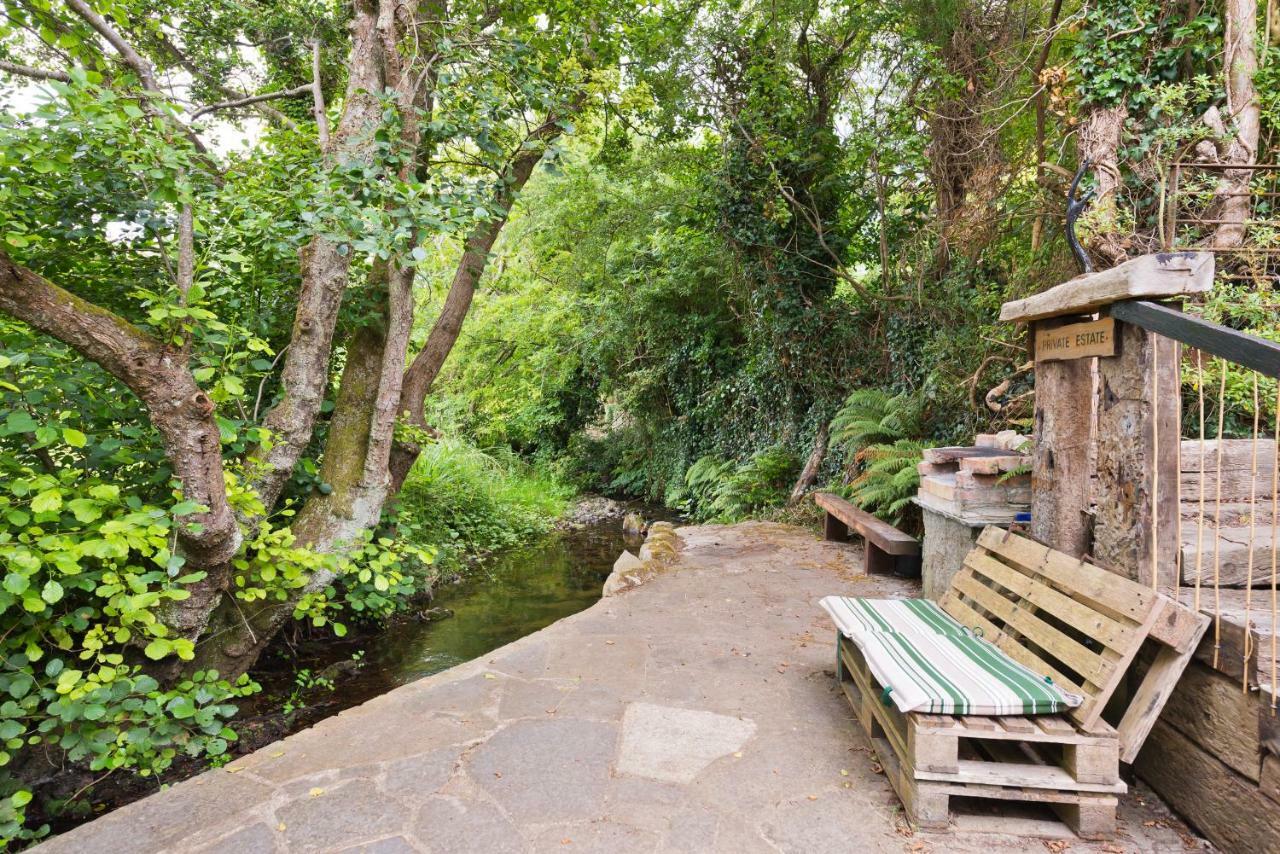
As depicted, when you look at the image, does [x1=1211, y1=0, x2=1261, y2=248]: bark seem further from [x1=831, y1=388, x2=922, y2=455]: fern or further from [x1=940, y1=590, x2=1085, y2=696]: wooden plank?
[x1=940, y1=590, x2=1085, y2=696]: wooden plank

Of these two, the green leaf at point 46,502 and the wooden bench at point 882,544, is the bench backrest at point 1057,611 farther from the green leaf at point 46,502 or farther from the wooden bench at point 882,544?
the green leaf at point 46,502

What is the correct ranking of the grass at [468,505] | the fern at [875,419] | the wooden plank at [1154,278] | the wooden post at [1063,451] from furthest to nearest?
the grass at [468,505], the fern at [875,419], the wooden post at [1063,451], the wooden plank at [1154,278]

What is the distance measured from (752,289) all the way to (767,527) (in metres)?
3.96

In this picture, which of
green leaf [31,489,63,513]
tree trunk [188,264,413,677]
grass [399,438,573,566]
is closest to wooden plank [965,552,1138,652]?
tree trunk [188,264,413,677]

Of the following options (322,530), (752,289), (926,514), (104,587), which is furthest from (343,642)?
(752,289)

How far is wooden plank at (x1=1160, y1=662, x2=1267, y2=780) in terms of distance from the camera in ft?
6.45

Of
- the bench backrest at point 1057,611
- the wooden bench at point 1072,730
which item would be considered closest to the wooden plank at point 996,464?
the bench backrest at point 1057,611

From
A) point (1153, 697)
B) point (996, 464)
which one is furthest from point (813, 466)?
point (1153, 697)

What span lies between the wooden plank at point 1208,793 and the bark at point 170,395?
3.88 metres

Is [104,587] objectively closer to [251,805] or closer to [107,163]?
[251,805]

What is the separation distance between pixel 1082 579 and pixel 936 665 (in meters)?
0.66

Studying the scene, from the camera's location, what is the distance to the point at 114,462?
321 centimetres

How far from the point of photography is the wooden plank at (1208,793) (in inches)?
75.8

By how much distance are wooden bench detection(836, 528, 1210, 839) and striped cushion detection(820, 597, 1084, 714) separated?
55mm
